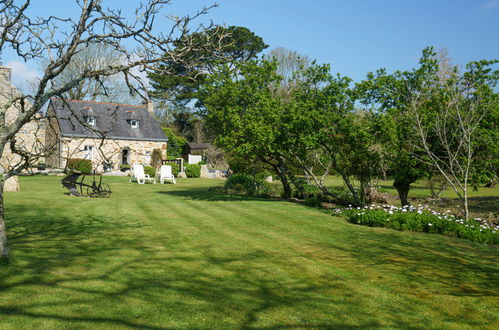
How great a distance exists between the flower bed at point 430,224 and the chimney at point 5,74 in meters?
26.8

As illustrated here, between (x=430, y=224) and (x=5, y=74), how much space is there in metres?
29.5

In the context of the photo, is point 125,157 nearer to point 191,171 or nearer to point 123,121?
point 123,121

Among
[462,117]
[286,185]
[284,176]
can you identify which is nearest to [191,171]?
[286,185]

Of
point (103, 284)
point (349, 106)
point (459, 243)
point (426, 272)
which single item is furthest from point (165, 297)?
point (349, 106)

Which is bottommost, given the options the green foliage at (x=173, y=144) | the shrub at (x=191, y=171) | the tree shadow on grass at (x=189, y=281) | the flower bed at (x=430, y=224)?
the tree shadow on grass at (x=189, y=281)

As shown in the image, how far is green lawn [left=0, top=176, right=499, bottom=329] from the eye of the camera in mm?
5426

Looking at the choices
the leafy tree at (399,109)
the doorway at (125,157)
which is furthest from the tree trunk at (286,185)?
the doorway at (125,157)

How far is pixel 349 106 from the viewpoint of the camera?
650 inches

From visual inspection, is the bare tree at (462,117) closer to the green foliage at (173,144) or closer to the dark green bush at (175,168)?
the dark green bush at (175,168)

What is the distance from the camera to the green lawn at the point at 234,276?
5426 mm

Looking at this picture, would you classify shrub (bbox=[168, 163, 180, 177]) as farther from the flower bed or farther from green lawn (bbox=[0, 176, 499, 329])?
the flower bed

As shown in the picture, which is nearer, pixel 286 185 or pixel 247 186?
pixel 286 185

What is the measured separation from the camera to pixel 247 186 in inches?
906

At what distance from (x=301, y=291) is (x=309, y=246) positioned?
11.0 feet
